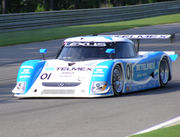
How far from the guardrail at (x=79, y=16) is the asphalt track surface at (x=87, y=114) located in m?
16.9

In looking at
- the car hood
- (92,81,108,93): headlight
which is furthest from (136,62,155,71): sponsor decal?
(92,81,108,93): headlight

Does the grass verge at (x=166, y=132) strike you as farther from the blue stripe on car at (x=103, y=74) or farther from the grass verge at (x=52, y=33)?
the grass verge at (x=52, y=33)

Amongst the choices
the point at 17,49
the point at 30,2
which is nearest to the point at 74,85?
the point at 17,49

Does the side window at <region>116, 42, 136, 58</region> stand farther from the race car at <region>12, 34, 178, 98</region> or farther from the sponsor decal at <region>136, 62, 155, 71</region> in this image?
the sponsor decal at <region>136, 62, 155, 71</region>

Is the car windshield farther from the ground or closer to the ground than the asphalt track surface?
farther from the ground

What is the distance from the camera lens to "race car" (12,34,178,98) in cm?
1116

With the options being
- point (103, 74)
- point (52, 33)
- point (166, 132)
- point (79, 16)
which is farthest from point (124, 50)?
point (79, 16)

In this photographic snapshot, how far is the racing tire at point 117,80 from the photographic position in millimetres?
11383

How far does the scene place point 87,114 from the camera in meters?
9.17

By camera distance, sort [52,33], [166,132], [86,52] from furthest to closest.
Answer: [52,33] < [86,52] < [166,132]

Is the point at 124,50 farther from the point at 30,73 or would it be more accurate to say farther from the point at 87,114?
the point at 87,114

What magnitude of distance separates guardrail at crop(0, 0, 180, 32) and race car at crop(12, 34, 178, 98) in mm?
17488

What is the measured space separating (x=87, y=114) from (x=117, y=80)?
8.03ft

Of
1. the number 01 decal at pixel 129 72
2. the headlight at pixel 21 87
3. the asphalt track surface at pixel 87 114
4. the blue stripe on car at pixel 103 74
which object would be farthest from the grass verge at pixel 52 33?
the blue stripe on car at pixel 103 74
